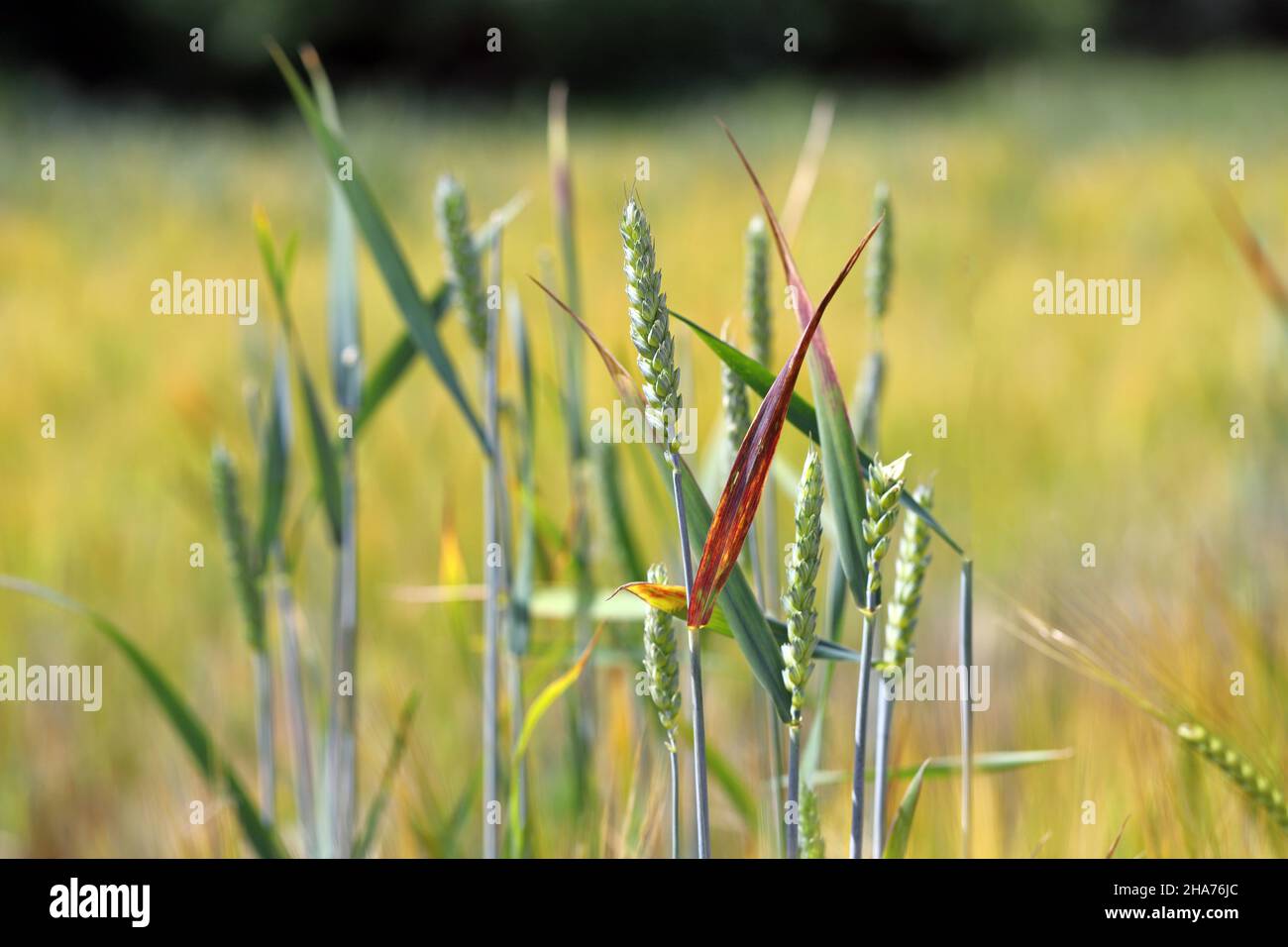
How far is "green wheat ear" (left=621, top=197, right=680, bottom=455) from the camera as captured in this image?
0.81ft

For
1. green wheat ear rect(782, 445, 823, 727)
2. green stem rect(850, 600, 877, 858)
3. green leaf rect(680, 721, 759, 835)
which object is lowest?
green leaf rect(680, 721, 759, 835)

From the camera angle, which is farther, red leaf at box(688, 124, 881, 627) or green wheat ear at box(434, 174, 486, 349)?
green wheat ear at box(434, 174, 486, 349)

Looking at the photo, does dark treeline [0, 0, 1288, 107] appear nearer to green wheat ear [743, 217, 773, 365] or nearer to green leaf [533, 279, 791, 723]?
green wheat ear [743, 217, 773, 365]

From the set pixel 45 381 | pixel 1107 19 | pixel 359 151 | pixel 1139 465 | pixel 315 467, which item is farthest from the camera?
pixel 1107 19

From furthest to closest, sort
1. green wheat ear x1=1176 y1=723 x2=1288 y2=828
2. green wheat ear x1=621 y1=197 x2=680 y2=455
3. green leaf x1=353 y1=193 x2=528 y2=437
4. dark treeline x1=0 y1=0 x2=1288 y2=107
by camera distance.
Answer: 1. dark treeline x1=0 y1=0 x2=1288 y2=107
2. green leaf x1=353 y1=193 x2=528 y2=437
3. green wheat ear x1=1176 y1=723 x2=1288 y2=828
4. green wheat ear x1=621 y1=197 x2=680 y2=455

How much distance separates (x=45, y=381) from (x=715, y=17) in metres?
6.72

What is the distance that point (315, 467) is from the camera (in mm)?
476

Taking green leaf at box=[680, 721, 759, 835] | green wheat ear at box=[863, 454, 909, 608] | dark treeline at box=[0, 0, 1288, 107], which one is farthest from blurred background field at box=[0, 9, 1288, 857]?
dark treeline at box=[0, 0, 1288, 107]

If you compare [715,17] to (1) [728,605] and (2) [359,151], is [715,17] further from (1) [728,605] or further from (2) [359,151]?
(1) [728,605]

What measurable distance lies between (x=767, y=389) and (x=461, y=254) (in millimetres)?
147

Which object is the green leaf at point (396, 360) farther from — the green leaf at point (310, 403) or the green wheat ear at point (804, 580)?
the green wheat ear at point (804, 580)

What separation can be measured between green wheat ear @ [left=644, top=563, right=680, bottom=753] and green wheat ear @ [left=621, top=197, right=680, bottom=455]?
0.21ft
